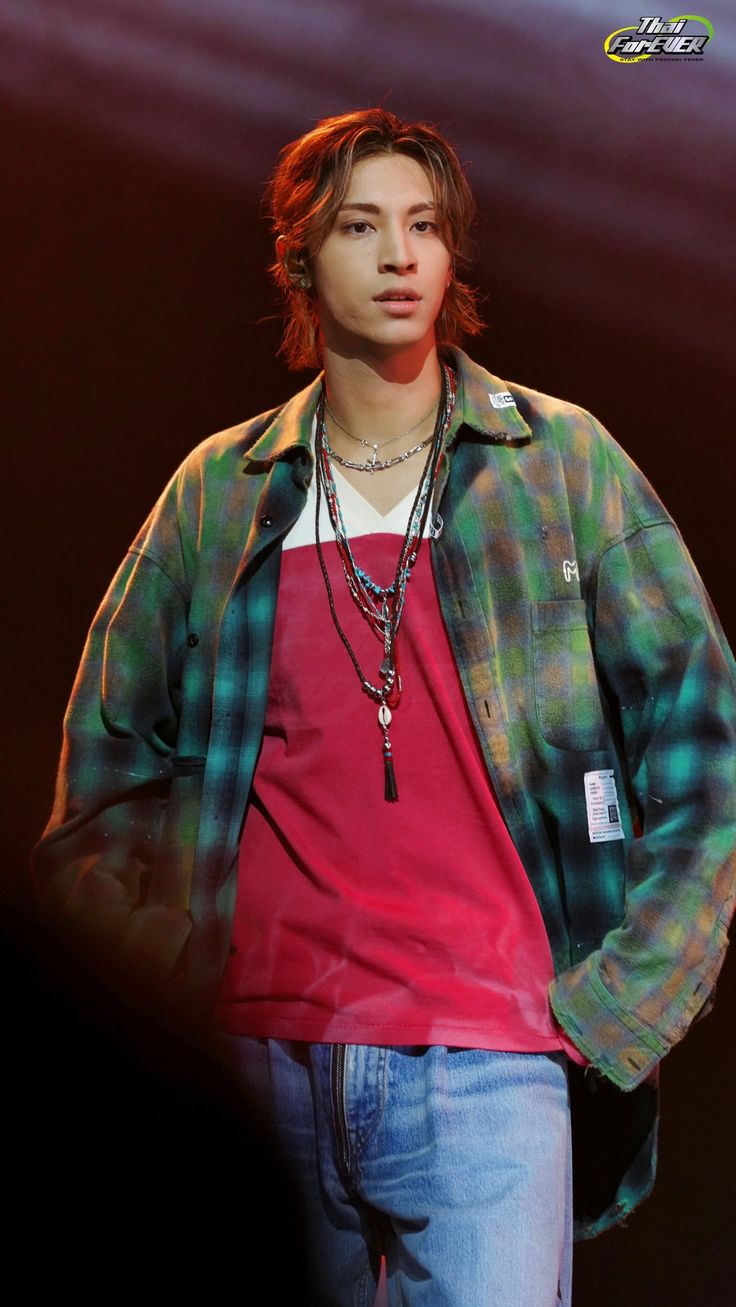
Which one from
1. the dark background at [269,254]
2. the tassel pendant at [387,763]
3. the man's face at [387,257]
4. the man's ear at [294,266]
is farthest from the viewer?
the dark background at [269,254]

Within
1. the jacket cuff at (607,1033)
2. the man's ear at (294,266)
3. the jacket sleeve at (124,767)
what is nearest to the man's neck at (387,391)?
the man's ear at (294,266)

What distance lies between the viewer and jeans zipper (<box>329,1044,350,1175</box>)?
191 cm

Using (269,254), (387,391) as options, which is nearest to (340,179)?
(387,391)

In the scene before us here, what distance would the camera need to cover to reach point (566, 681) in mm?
2008

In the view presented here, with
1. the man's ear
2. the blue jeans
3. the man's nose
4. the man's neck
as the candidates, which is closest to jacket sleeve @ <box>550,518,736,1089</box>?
the blue jeans

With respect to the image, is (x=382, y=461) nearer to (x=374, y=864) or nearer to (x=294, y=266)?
(x=294, y=266)

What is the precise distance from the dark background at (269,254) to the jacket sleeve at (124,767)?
29 cm

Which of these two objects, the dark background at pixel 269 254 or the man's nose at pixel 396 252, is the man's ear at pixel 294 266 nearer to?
the man's nose at pixel 396 252

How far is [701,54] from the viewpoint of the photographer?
7.84 feet

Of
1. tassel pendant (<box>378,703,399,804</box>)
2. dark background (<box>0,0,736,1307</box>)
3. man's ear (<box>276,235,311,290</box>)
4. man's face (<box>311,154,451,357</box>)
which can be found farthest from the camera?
dark background (<box>0,0,736,1307</box>)

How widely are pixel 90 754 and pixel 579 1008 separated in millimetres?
776

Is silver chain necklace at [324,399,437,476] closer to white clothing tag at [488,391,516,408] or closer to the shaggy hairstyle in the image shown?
white clothing tag at [488,391,516,408]

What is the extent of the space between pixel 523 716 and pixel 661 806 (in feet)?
0.69

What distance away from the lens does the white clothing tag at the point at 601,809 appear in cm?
199
